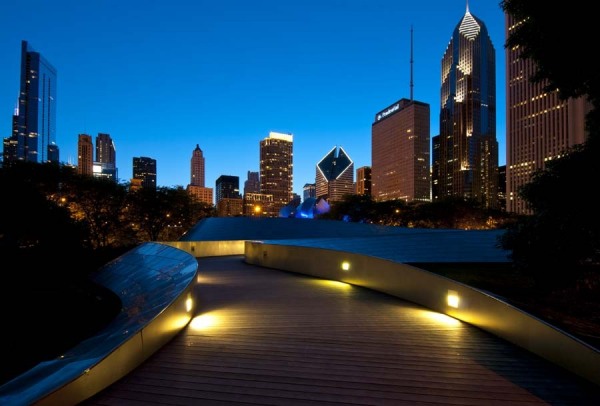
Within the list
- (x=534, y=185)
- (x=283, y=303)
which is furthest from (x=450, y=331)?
(x=283, y=303)

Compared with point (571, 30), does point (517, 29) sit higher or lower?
higher

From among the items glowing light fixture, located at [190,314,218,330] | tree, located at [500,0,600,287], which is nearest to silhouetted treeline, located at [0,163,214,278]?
glowing light fixture, located at [190,314,218,330]

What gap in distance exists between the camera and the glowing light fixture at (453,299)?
23.7ft

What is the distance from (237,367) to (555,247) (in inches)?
238

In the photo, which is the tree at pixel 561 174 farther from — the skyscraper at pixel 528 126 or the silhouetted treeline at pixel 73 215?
the skyscraper at pixel 528 126

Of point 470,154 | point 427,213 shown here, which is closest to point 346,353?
point 427,213

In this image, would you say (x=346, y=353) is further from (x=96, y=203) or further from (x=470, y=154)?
(x=470, y=154)

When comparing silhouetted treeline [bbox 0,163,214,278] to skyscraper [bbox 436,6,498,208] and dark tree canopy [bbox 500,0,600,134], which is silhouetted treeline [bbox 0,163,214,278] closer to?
dark tree canopy [bbox 500,0,600,134]

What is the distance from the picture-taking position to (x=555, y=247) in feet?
22.3

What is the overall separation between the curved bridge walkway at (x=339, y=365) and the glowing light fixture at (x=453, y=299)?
32 centimetres

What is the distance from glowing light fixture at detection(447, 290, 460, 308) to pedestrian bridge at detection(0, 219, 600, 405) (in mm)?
53

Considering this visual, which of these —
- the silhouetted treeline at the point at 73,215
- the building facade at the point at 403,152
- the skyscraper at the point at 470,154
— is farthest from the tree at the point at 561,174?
the skyscraper at the point at 470,154

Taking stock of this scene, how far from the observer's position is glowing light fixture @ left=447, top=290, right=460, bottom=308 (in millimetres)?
7237

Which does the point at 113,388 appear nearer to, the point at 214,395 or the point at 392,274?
the point at 214,395
